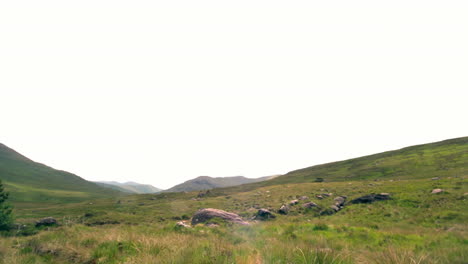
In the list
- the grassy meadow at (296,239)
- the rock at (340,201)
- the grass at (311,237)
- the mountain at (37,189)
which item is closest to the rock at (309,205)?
the grass at (311,237)

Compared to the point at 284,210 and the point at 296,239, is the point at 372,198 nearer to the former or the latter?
the point at 284,210

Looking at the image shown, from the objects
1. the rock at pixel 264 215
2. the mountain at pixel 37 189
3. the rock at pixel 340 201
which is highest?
the mountain at pixel 37 189

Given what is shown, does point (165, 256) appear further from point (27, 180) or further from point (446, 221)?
point (27, 180)

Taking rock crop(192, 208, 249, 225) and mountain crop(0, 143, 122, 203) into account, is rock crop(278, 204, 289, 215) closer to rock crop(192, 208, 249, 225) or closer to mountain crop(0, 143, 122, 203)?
rock crop(192, 208, 249, 225)

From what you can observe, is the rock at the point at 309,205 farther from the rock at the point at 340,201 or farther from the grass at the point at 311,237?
the rock at the point at 340,201

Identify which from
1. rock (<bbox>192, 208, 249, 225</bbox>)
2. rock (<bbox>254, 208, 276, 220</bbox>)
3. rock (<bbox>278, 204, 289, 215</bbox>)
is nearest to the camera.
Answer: rock (<bbox>192, 208, 249, 225</bbox>)

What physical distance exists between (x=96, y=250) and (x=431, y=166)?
271ft

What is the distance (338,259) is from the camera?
519cm

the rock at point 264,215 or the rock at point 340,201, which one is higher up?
the rock at point 264,215

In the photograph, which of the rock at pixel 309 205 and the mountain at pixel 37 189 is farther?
the mountain at pixel 37 189

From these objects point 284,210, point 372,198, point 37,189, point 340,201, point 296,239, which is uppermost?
point 37,189

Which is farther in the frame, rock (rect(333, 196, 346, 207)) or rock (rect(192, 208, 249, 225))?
rock (rect(333, 196, 346, 207))

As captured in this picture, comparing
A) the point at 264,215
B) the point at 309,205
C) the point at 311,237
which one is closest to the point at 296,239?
the point at 311,237

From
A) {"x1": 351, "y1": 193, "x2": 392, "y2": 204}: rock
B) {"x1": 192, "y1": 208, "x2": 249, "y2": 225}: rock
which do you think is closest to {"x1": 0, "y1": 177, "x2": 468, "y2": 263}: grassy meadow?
{"x1": 351, "y1": 193, "x2": 392, "y2": 204}: rock
